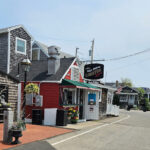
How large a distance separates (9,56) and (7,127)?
9.79 m

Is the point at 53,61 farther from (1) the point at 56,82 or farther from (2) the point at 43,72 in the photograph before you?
(1) the point at 56,82

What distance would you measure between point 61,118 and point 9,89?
151 inches

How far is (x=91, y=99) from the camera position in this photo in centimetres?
1850

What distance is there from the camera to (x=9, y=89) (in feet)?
46.3

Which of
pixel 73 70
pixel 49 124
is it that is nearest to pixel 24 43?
pixel 73 70

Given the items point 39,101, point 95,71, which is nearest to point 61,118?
point 39,101

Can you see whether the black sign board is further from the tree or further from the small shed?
the tree

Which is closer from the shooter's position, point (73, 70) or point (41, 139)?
point (41, 139)

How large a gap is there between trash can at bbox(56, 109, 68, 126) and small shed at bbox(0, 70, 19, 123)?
307 cm

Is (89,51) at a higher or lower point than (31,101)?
higher

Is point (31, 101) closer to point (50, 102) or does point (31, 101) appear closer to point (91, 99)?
point (50, 102)

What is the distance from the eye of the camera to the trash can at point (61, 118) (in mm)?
13633

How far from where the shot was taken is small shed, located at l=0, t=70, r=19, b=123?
531 inches

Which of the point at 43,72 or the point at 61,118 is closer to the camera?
the point at 61,118
